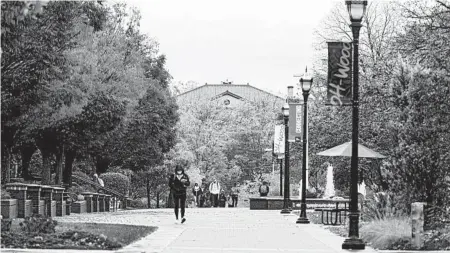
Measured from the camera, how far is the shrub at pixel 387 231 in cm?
1870

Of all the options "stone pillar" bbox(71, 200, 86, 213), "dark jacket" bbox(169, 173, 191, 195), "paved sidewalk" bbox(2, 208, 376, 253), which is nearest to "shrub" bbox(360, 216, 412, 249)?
"paved sidewalk" bbox(2, 208, 376, 253)

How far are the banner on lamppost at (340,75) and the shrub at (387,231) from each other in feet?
9.48

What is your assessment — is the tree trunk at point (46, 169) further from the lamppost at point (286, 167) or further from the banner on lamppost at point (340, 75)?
the banner on lamppost at point (340, 75)

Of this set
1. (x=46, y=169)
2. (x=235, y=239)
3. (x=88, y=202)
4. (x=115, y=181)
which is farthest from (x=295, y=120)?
(x=235, y=239)

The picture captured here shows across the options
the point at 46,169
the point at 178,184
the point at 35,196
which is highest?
the point at 46,169

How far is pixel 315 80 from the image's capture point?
2304 inches

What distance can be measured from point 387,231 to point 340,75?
351 centimetres

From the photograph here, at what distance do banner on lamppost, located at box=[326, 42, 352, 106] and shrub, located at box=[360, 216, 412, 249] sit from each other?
289 cm

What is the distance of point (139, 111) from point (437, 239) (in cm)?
3922

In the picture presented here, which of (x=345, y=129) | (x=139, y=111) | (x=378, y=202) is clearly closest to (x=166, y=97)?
(x=139, y=111)

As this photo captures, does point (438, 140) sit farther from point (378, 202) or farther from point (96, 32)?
point (96, 32)

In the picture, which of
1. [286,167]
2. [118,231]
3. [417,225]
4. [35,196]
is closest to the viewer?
[417,225]

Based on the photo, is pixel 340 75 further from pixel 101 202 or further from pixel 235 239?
pixel 101 202

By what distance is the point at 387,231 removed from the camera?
19.3m
